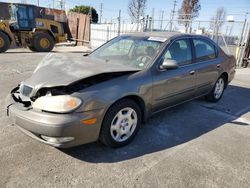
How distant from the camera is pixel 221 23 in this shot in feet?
38.8

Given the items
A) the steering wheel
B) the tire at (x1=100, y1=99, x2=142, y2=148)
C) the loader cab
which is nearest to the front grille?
the tire at (x1=100, y1=99, x2=142, y2=148)

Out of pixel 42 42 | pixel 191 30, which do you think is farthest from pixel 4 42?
pixel 191 30

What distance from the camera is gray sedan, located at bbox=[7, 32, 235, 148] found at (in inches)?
101

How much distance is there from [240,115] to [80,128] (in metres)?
3.52

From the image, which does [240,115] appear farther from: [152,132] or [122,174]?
[122,174]

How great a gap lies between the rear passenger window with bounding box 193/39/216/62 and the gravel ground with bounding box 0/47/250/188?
1.27m

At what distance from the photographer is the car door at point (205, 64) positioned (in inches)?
171

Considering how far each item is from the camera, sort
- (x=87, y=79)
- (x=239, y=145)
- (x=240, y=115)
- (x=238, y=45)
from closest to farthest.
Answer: (x=87, y=79), (x=239, y=145), (x=240, y=115), (x=238, y=45)

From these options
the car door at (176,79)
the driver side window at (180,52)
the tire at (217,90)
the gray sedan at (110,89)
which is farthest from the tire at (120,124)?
the tire at (217,90)

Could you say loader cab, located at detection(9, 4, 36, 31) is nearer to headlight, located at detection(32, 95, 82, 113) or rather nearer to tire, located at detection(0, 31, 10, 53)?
tire, located at detection(0, 31, 10, 53)

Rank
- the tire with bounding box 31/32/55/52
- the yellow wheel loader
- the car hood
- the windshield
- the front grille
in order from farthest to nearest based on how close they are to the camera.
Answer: the tire with bounding box 31/32/55/52
the yellow wheel loader
the windshield
the front grille
the car hood

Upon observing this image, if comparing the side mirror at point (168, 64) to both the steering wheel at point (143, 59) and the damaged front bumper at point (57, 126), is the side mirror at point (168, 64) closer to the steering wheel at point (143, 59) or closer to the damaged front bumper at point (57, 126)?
the steering wheel at point (143, 59)

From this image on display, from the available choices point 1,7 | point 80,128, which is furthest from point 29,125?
point 1,7

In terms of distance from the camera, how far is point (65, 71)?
9.93 feet
